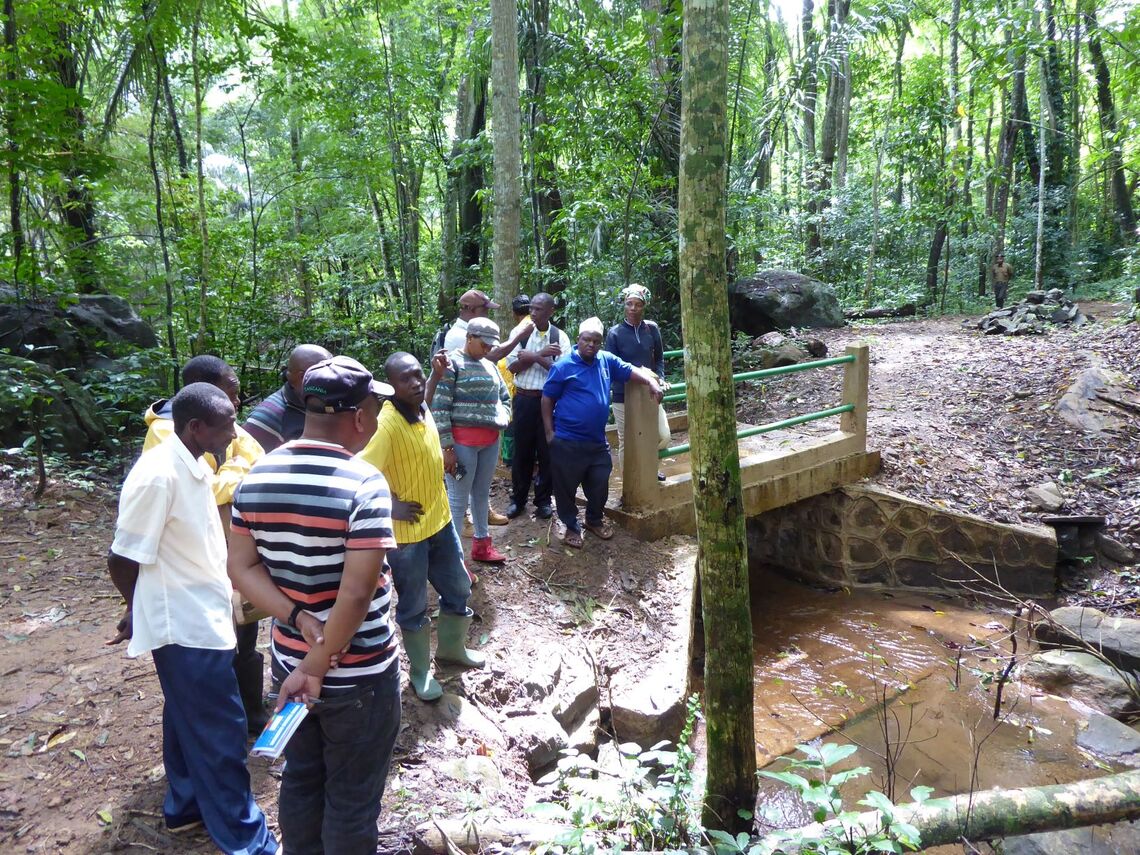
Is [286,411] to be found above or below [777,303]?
below

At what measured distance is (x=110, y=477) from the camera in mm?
7082

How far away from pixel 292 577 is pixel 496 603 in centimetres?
268

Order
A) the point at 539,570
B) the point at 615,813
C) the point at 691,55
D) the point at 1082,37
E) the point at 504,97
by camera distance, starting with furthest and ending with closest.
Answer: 1. the point at 1082,37
2. the point at 504,97
3. the point at 539,570
4. the point at 615,813
5. the point at 691,55

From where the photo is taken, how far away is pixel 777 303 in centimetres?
1250

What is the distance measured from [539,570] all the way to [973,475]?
5.25 m

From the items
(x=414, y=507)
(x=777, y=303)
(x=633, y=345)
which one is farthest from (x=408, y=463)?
(x=777, y=303)

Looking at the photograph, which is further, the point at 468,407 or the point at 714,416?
the point at 468,407

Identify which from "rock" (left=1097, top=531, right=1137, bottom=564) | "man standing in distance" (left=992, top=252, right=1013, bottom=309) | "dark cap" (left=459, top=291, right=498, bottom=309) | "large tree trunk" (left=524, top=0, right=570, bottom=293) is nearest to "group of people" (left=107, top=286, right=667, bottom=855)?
"dark cap" (left=459, top=291, right=498, bottom=309)

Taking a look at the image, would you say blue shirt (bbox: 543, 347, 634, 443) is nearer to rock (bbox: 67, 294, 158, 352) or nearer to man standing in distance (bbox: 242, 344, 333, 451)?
man standing in distance (bbox: 242, 344, 333, 451)

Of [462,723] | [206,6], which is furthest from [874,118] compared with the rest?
[462,723]

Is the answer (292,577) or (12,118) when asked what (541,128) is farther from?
(292,577)

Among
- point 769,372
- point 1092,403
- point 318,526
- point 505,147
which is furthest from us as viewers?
point 1092,403

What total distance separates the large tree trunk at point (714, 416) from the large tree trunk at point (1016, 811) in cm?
42

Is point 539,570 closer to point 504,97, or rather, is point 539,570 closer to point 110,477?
point 504,97
